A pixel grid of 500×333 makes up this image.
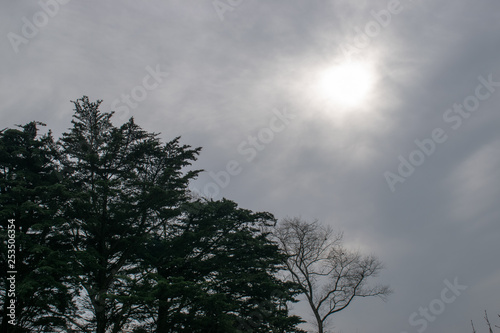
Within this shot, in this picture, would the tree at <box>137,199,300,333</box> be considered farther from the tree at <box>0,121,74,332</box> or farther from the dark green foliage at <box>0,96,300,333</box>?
the tree at <box>0,121,74,332</box>

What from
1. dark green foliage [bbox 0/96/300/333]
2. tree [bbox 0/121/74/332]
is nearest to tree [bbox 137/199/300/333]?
dark green foliage [bbox 0/96/300/333]

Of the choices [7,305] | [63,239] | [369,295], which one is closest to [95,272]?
[63,239]

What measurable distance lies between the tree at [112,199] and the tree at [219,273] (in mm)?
1433

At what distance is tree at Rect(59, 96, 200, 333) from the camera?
17188 millimetres

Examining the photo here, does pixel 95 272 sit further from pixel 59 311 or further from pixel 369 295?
pixel 369 295

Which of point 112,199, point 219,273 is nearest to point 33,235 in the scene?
point 112,199

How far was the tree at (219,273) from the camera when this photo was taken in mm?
16453

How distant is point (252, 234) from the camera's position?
20703 millimetres

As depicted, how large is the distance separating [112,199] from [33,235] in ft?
13.2

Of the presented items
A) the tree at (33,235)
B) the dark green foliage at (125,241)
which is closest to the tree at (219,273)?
the dark green foliage at (125,241)

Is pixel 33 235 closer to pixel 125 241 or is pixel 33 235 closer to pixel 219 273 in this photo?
pixel 125 241

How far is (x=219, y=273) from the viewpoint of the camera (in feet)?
61.6

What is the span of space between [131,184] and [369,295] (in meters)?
22.3

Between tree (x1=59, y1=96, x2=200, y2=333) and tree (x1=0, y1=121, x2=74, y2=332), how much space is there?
0.81 m
